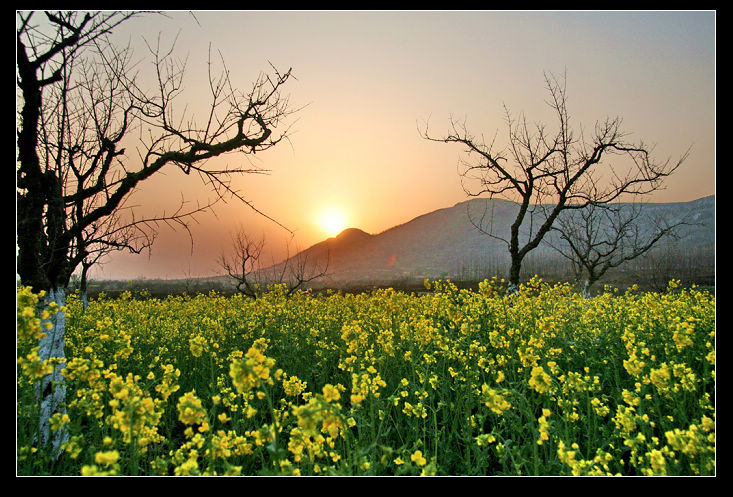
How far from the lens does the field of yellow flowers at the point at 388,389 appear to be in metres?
2.58

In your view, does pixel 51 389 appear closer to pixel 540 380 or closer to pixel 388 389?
pixel 388 389

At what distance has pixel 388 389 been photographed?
5254 mm

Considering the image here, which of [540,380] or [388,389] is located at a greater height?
[540,380]

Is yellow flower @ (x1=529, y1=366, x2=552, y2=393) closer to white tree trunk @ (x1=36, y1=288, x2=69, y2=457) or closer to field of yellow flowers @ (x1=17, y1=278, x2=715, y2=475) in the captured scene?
field of yellow flowers @ (x1=17, y1=278, x2=715, y2=475)

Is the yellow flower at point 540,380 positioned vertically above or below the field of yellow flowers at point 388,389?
above

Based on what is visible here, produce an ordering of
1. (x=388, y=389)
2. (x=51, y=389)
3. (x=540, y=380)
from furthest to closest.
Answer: (x=388, y=389) → (x=51, y=389) → (x=540, y=380)

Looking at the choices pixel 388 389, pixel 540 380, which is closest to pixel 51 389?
pixel 388 389

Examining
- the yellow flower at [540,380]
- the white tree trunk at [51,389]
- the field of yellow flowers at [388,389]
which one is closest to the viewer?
the field of yellow flowers at [388,389]

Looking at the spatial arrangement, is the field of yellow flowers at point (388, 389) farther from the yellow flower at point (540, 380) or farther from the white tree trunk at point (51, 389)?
the white tree trunk at point (51, 389)

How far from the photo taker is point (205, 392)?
17.9 feet

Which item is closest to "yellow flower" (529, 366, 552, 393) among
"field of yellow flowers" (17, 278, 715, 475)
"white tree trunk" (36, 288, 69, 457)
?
"field of yellow flowers" (17, 278, 715, 475)

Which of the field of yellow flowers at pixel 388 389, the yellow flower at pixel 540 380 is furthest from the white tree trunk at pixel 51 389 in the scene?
the yellow flower at pixel 540 380
